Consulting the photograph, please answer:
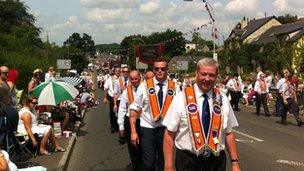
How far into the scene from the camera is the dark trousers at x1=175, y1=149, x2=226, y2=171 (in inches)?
195

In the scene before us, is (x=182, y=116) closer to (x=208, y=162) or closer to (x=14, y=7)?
(x=208, y=162)

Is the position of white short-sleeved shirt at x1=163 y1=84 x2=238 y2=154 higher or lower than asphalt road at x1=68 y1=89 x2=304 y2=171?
higher

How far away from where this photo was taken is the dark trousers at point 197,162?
4954 mm

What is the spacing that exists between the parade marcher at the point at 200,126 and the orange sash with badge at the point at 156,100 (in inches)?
89.2

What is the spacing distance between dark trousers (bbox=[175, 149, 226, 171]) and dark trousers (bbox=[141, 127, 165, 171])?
227 centimetres

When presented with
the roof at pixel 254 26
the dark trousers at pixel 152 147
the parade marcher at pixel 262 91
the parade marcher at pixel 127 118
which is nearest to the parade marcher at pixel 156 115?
the dark trousers at pixel 152 147

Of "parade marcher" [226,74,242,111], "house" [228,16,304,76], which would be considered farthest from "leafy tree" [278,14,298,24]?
"parade marcher" [226,74,242,111]

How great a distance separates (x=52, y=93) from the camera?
1401 centimetres

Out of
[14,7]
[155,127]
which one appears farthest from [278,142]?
[14,7]

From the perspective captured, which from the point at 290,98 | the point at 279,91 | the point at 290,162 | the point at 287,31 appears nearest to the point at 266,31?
the point at 287,31

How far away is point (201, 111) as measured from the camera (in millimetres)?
4859

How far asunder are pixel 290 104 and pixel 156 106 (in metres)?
11.4

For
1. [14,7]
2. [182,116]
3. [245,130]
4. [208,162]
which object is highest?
[14,7]

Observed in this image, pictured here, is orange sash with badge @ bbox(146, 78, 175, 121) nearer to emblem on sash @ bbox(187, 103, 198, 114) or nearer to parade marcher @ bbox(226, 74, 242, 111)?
emblem on sash @ bbox(187, 103, 198, 114)
